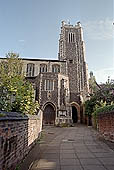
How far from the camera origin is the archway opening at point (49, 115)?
84.8 feet

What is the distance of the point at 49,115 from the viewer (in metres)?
26.5

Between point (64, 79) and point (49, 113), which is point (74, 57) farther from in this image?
point (49, 113)

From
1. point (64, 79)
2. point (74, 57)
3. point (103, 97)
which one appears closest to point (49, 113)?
point (64, 79)

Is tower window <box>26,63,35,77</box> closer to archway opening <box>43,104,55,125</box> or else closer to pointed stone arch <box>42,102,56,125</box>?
pointed stone arch <box>42,102,56,125</box>

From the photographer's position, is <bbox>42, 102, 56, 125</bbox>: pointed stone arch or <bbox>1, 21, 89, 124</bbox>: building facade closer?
<bbox>42, 102, 56, 125</bbox>: pointed stone arch

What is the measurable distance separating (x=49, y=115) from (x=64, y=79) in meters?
8.11

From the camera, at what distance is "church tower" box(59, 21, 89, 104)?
34341mm

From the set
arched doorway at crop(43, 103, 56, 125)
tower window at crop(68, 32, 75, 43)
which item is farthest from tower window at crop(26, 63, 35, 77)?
tower window at crop(68, 32, 75, 43)

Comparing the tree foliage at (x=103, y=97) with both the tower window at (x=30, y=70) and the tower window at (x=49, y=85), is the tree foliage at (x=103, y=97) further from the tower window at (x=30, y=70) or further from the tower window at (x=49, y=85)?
the tower window at (x=30, y=70)

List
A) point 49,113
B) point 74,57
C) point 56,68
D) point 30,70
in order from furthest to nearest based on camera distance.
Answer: point 74,57, point 56,68, point 30,70, point 49,113

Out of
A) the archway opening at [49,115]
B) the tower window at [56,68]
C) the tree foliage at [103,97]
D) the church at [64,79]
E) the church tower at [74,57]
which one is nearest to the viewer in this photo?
the tree foliage at [103,97]

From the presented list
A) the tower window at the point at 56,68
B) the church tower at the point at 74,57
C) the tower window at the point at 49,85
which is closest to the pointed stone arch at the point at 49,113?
the tower window at the point at 49,85

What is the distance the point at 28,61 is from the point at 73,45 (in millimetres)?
13404

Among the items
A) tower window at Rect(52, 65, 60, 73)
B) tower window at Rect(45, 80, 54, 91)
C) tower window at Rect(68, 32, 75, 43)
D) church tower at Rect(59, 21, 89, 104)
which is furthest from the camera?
tower window at Rect(68, 32, 75, 43)
